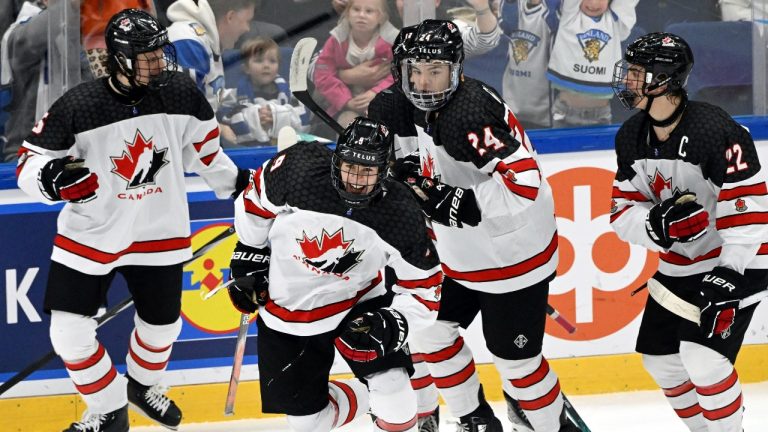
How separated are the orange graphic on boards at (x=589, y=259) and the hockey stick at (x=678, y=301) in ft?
3.37

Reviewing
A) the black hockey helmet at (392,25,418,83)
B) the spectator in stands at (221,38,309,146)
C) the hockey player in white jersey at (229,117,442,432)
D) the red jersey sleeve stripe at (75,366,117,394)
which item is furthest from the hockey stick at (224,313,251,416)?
the black hockey helmet at (392,25,418,83)

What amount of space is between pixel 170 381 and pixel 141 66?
1325 mm

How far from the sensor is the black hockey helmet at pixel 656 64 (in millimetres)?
3518

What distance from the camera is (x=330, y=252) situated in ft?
10.9

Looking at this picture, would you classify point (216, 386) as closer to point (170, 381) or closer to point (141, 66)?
point (170, 381)

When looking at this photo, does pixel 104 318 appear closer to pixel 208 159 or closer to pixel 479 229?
pixel 208 159

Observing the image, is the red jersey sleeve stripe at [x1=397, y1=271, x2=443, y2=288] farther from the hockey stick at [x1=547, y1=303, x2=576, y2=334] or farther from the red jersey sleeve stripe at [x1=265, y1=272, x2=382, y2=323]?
the hockey stick at [x1=547, y1=303, x2=576, y2=334]

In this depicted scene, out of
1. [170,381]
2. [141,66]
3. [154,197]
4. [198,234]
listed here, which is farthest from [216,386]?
[141,66]

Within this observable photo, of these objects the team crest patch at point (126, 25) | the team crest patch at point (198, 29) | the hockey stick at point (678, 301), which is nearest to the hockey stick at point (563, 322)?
the hockey stick at point (678, 301)

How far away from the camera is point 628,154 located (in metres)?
3.66

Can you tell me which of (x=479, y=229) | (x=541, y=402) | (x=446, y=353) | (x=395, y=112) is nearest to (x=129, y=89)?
(x=395, y=112)

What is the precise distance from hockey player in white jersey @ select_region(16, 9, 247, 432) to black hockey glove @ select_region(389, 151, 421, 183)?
74cm

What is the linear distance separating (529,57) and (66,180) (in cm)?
194

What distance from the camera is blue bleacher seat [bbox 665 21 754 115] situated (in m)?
4.88
